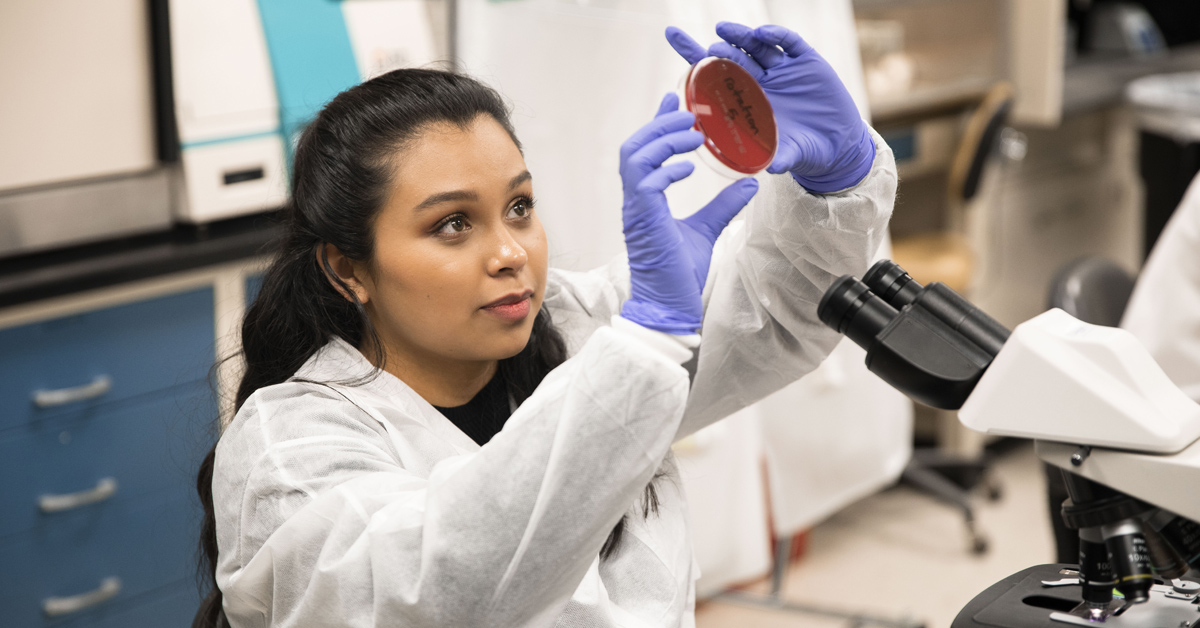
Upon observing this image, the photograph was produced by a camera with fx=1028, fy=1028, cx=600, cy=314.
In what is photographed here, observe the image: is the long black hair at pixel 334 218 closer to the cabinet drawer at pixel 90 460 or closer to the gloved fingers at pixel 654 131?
the gloved fingers at pixel 654 131

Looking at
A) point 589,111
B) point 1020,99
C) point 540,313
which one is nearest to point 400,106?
point 540,313

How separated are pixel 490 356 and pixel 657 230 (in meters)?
0.24

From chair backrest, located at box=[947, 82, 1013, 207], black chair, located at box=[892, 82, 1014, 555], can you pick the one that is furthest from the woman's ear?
chair backrest, located at box=[947, 82, 1013, 207]

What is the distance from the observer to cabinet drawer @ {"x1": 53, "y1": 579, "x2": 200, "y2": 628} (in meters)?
1.85

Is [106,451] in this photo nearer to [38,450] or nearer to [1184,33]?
[38,450]

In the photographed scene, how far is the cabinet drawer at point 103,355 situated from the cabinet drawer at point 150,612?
38cm

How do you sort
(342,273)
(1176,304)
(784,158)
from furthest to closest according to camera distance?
1. (1176,304)
2. (342,273)
3. (784,158)

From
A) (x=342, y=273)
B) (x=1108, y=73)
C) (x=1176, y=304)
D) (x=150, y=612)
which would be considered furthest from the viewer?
(x=1108, y=73)

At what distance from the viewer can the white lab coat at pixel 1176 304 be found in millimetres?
1701

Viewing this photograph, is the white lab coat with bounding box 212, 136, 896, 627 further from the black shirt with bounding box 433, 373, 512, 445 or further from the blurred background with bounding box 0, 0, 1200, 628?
the blurred background with bounding box 0, 0, 1200, 628

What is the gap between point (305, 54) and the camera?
2.09m

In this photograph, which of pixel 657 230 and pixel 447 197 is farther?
pixel 447 197

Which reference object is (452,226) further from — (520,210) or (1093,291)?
(1093,291)

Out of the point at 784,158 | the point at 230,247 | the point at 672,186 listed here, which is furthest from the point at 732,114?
the point at 230,247
